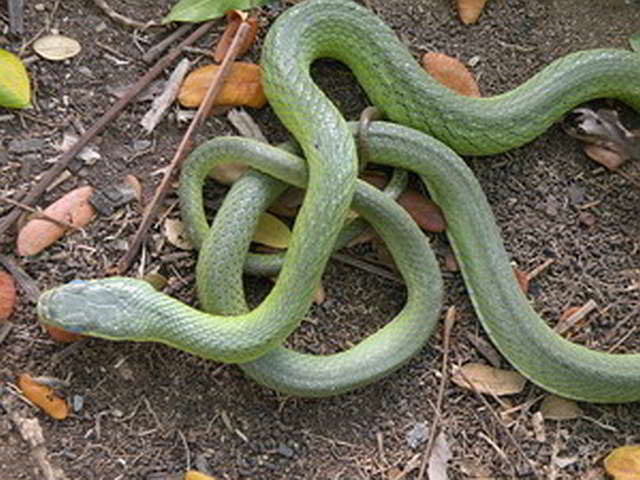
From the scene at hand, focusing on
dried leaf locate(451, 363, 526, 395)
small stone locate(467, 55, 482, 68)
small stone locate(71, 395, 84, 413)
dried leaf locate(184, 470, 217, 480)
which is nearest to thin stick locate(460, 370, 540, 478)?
dried leaf locate(451, 363, 526, 395)

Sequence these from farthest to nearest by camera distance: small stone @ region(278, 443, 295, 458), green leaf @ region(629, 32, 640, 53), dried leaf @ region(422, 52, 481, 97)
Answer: green leaf @ region(629, 32, 640, 53) < dried leaf @ region(422, 52, 481, 97) < small stone @ region(278, 443, 295, 458)

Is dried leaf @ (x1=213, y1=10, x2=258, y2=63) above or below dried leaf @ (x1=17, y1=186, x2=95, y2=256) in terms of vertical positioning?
above

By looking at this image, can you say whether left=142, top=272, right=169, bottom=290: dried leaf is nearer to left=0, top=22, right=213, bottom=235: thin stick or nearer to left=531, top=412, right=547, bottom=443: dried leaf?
left=0, top=22, right=213, bottom=235: thin stick

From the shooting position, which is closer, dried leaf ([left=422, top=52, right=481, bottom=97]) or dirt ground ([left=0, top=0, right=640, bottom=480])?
dirt ground ([left=0, top=0, right=640, bottom=480])

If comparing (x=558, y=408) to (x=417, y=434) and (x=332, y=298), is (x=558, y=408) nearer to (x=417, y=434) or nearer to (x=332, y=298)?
(x=417, y=434)

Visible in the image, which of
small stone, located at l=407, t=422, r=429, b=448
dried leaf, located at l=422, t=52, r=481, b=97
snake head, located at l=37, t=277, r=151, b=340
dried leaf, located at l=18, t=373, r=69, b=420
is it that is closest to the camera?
snake head, located at l=37, t=277, r=151, b=340

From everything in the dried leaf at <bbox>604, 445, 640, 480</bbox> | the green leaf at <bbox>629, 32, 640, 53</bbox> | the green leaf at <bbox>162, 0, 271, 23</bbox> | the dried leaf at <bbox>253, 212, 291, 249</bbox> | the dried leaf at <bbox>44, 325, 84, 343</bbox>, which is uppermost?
the green leaf at <bbox>629, 32, 640, 53</bbox>

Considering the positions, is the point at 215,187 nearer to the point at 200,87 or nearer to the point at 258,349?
the point at 200,87

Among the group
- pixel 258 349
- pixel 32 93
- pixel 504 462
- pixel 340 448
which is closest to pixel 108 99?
pixel 32 93
